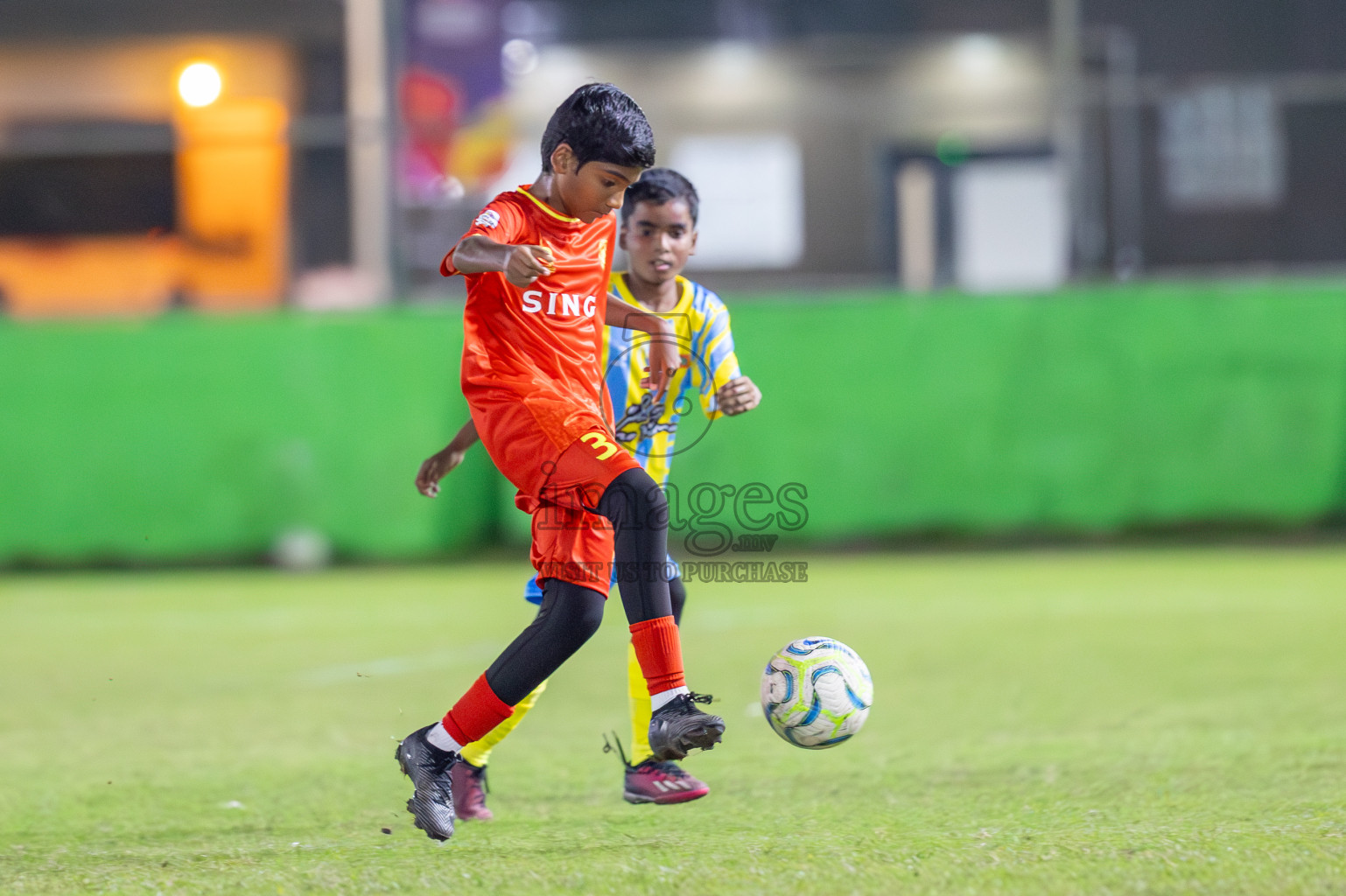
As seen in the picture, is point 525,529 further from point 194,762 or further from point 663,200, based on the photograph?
point 663,200

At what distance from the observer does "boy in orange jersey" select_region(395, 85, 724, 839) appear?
323cm

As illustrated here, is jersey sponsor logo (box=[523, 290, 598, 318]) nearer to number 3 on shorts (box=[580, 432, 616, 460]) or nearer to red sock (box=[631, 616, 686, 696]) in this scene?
number 3 on shorts (box=[580, 432, 616, 460])

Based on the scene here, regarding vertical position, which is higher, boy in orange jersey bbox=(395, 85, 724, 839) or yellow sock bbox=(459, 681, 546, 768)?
boy in orange jersey bbox=(395, 85, 724, 839)

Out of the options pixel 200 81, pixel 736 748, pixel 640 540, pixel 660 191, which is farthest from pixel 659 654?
pixel 200 81

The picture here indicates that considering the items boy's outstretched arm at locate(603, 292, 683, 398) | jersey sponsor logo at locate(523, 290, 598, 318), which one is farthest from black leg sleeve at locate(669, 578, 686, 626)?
jersey sponsor logo at locate(523, 290, 598, 318)

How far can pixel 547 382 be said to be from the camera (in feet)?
11.0

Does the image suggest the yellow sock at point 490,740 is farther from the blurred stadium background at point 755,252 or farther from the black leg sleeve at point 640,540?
the blurred stadium background at point 755,252

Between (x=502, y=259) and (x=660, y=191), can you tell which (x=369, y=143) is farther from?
(x=502, y=259)

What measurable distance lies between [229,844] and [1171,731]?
2823mm

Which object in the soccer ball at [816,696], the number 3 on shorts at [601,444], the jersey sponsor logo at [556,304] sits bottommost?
the soccer ball at [816,696]

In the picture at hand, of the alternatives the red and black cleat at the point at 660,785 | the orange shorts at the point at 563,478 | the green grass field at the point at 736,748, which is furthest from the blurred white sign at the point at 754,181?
the orange shorts at the point at 563,478

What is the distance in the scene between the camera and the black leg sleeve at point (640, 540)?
320cm

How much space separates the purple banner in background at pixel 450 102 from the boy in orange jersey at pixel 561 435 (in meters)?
7.64

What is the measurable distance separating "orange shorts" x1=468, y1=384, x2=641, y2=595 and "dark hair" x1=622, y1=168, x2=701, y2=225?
799 mm
